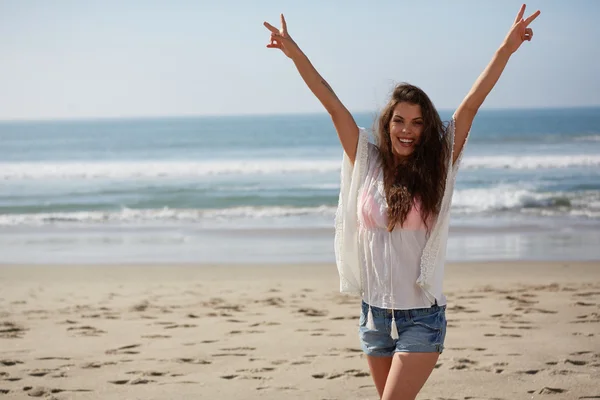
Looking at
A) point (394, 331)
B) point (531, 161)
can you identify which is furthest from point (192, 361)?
point (531, 161)

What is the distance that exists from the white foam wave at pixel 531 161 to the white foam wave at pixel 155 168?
5041 mm

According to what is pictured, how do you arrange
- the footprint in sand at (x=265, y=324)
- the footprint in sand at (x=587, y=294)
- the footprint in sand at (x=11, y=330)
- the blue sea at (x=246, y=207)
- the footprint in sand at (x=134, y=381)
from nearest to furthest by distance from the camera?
the footprint in sand at (x=134, y=381) < the footprint in sand at (x=11, y=330) < the footprint in sand at (x=265, y=324) < the footprint in sand at (x=587, y=294) < the blue sea at (x=246, y=207)

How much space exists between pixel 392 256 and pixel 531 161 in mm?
25033

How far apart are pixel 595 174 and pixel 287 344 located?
A: 18.1 metres

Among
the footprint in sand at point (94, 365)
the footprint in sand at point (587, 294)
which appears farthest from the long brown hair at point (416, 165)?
the footprint in sand at point (587, 294)

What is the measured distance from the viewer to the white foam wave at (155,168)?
26016mm

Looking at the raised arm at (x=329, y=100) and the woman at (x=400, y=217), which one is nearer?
the woman at (x=400, y=217)

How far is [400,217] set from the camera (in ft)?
9.79

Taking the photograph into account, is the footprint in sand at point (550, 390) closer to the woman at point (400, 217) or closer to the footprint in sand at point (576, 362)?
the footprint in sand at point (576, 362)

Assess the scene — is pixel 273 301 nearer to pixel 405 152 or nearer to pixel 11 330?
pixel 11 330

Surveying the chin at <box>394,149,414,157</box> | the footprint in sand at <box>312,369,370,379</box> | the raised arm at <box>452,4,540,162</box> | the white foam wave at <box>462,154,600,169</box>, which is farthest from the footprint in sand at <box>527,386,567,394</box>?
the white foam wave at <box>462,154,600,169</box>

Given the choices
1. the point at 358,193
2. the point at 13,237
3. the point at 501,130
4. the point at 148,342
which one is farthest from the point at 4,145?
the point at 358,193

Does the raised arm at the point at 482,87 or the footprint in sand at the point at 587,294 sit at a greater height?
the raised arm at the point at 482,87

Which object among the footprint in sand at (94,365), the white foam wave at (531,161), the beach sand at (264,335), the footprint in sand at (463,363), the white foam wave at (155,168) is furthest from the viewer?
the white foam wave at (155,168)
